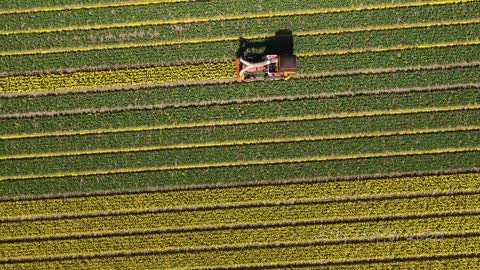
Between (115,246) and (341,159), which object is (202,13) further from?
(115,246)

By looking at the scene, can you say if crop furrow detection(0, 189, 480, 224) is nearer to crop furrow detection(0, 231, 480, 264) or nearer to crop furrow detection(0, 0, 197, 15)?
crop furrow detection(0, 231, 480, 264)

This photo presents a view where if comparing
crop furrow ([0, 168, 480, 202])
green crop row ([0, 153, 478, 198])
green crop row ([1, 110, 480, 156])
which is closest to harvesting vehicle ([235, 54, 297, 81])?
green crop row ([1, 110, 480, 156])

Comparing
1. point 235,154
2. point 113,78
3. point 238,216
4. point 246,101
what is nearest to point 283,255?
point 238,216

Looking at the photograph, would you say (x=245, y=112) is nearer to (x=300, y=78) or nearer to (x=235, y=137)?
(x=235, y=137)

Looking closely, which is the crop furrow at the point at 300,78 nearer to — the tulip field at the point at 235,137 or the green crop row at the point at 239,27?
the tulip field at the point at 235,137

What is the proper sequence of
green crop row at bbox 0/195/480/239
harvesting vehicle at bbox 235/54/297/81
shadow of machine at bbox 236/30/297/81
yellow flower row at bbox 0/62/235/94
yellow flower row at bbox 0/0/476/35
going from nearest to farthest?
harvesting vehicle at bbox 235/54/297/81
shadow of machine at bbox 236/30/297/81
green crop row at bbox 0/195/480/239
yellow flower row at bbox 0/0/476/35
yellow flower row at bbox 0/62/235/94
